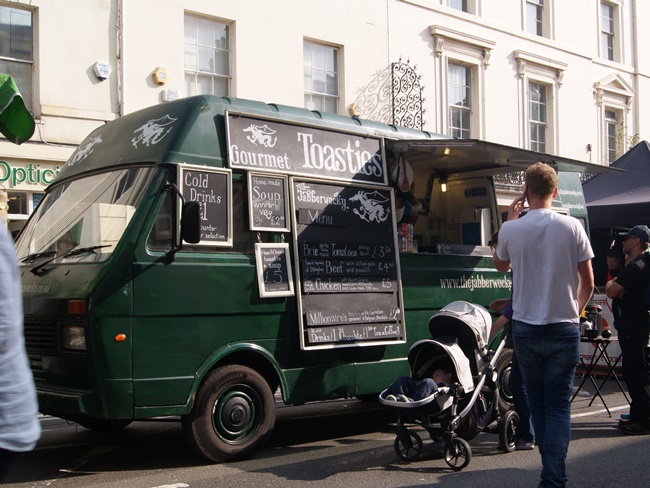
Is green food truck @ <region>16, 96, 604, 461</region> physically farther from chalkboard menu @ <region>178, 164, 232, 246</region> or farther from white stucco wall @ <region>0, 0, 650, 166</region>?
white stucco wall @ <region>0, 0, 650, 166</region>

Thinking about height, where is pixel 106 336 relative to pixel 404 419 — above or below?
above

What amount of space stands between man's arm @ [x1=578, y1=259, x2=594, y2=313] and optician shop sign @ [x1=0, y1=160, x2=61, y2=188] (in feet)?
31.4

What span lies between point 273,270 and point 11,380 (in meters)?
4.24

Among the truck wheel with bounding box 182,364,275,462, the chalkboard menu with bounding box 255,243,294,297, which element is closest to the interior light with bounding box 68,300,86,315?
the truck wheel with bounding box 182,364,275,462

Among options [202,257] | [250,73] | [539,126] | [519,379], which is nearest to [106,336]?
[202,257]

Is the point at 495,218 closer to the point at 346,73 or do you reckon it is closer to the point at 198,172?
the point at 198,172

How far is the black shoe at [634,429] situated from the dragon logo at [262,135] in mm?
4141

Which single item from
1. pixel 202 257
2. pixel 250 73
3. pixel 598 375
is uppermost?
pixel 250 73

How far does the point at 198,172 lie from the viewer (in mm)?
6461

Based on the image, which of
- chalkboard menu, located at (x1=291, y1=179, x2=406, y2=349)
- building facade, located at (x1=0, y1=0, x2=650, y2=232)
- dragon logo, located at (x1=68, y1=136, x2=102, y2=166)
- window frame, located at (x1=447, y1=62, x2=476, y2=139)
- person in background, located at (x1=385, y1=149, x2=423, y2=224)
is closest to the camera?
chalkboard menu, located at (x1=291, y1=179, x2=406, y2=349)

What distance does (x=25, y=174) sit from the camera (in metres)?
12.6

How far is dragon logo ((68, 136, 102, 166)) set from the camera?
289 inches

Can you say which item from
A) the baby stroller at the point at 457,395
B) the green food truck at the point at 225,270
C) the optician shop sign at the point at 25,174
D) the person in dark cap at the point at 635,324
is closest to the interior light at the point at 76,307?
the green food truck at the point at 225,270

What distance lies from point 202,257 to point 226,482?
67.9 inches
